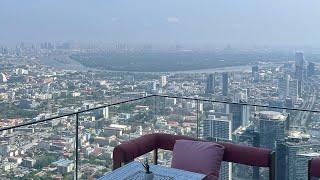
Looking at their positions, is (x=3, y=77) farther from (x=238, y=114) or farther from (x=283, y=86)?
(x=238, y=114)

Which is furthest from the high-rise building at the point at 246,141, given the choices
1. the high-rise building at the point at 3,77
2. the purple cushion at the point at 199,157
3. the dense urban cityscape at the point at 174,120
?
the high-rise building at the point at 3,77

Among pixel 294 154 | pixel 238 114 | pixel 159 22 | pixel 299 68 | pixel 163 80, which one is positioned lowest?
pixel 294 154

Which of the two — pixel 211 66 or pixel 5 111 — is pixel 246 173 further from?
pixel 211 66

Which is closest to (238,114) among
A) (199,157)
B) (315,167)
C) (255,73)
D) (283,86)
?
(199,157)

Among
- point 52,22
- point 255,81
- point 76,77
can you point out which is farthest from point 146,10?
point 255,81

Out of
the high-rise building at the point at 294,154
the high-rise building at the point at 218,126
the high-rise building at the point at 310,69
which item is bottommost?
the high-rise building at the point at 294,154

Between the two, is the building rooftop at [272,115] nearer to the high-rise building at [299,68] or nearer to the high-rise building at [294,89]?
the high-rise building at [294,89]

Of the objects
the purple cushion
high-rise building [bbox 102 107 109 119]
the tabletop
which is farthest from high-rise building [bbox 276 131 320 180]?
high-rise building [bbox 102 107 109 119]
